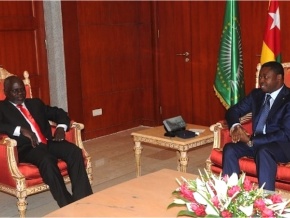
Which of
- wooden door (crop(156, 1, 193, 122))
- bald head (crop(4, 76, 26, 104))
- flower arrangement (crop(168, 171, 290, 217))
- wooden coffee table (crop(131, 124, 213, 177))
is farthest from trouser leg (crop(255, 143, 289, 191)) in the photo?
wooden door (crop(156, 1, 193, 122))

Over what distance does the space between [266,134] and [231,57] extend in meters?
1.69

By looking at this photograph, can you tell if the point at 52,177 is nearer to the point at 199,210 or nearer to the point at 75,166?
the point at 75,166

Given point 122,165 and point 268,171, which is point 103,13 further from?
point 268,171

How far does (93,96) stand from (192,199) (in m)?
4.52

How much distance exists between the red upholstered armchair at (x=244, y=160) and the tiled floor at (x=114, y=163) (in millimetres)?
1021

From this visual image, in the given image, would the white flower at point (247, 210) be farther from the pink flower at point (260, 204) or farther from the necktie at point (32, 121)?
the necktie at point (32, 121)

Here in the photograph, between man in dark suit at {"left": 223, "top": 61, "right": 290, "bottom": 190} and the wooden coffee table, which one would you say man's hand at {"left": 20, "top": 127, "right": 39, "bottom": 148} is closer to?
the wooden coffee table

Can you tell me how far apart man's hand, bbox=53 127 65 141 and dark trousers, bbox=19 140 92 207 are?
0.04 meters

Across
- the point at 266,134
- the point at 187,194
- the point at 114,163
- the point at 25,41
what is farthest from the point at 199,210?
the point at 25,41

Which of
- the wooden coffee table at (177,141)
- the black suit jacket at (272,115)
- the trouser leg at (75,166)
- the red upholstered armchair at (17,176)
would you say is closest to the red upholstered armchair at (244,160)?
the black suit jacket at (272,115)

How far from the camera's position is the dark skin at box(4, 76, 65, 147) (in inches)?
149

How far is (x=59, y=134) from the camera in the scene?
3.96m

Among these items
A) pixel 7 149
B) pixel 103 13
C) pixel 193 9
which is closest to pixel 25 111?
pixel 7 149

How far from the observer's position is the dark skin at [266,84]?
376 cm
